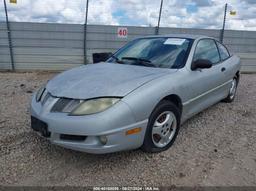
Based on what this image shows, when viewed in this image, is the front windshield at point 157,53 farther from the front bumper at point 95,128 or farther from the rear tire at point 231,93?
the rear tire at point 231,93

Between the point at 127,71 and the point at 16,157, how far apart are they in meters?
1.70

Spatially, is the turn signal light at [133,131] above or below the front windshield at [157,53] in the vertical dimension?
below

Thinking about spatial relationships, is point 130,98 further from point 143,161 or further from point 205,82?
point 205,82

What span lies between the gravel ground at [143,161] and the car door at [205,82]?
0.41m

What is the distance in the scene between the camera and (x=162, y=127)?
119 inches

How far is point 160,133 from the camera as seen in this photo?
118 inches

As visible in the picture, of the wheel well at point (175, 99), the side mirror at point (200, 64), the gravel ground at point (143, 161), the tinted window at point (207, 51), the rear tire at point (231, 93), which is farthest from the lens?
the rear tire at point (231, 93)

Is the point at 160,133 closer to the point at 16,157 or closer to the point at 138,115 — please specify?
the point at 138,115

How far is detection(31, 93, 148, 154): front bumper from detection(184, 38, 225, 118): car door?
3.84 feet

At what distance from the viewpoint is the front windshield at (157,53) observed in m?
3.45

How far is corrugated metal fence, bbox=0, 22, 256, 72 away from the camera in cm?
923

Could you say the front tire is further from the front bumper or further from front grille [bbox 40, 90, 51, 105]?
front grille [bbox 40, 90, 51, 105]

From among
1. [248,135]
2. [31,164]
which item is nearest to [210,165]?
[248,135]

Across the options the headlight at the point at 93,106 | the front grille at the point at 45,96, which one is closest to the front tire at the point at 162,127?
the headlight at the point at 93,106
